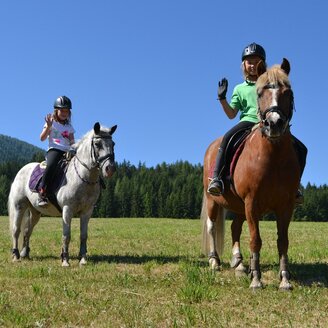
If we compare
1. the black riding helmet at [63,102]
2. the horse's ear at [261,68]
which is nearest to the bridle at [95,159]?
the black riding helmet at [63,102]

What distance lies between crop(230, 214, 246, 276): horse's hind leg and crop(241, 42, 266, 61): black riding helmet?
3513mm

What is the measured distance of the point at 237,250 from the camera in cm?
941

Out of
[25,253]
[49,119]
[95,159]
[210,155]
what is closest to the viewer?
[210,155]

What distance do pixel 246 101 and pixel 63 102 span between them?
4.94 metres

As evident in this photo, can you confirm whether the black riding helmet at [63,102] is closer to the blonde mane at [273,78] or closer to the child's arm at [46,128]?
the child's arm at [46,128]

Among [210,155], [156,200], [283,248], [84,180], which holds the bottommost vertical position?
[283,248]

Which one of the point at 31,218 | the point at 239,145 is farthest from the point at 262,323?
the point at 31,218

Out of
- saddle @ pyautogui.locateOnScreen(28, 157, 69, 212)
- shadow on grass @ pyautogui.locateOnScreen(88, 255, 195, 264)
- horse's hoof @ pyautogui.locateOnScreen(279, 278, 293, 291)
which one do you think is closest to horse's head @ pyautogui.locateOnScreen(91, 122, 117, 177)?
saddle @ pyautogui.locateOnScreen(28, 157, 69, 212)

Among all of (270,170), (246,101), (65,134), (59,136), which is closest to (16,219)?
(59,136)

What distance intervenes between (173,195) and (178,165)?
158 ft

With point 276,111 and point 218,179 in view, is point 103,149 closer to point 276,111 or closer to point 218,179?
point 218,179

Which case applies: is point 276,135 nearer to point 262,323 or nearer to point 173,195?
point 262,323

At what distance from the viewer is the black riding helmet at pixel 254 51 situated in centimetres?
844

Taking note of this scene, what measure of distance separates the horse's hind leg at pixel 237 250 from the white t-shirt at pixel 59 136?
15.4 feet
